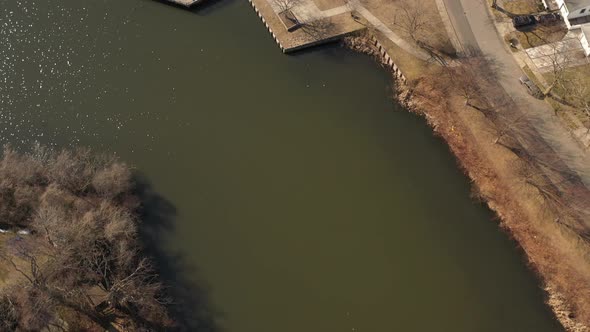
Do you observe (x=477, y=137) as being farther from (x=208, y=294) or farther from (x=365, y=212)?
(x=208, y=294)

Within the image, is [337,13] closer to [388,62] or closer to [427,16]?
[388,62]

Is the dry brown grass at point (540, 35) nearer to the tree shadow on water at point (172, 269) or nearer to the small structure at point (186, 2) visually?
the small structure at point (186, 2)

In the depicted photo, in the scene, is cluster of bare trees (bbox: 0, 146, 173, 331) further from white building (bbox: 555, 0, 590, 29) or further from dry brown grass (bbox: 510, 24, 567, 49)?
white building (bbox: 555, 0, 590, 29)

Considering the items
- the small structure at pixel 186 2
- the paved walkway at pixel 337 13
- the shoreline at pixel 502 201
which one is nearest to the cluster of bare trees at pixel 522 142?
the shoreline at pixel 502 201

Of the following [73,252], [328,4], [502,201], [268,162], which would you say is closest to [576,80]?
[502,201]

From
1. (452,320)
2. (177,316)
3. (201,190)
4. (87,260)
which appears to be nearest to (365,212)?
(452,320)

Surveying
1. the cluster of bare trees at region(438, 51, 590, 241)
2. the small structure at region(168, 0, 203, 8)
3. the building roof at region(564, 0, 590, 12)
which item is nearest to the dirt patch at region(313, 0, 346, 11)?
the small structure at region(168, 0, 203, 8)
